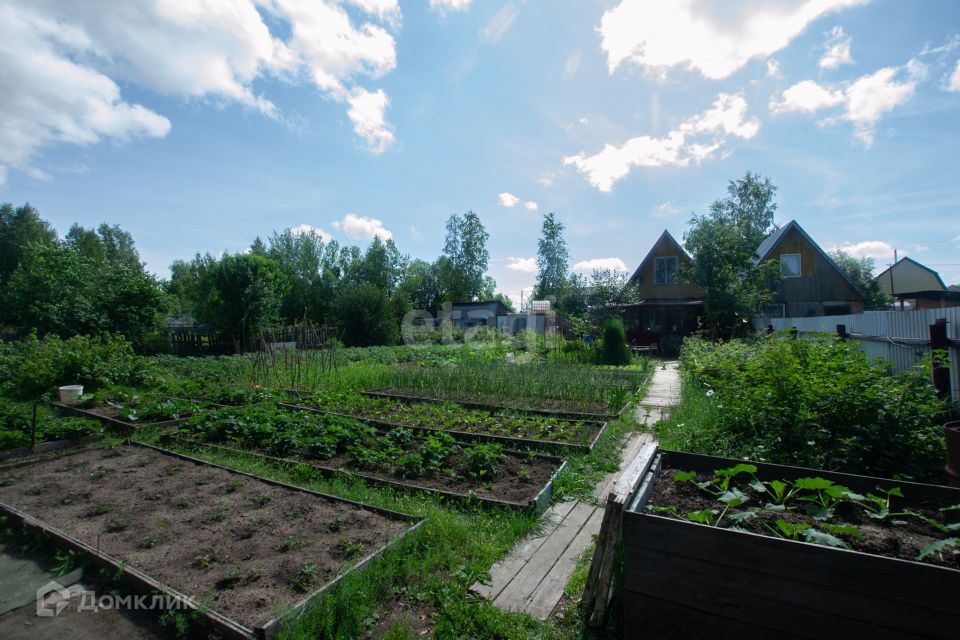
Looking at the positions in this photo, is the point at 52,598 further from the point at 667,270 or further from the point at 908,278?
the point at 908,278

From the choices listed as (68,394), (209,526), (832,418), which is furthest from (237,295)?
(832,418)

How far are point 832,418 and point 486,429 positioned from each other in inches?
145

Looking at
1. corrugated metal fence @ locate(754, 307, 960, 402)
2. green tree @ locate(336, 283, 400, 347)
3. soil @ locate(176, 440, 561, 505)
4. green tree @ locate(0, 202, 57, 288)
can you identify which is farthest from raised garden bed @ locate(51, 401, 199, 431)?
green tree @ locate(0, 202, 57, 288)

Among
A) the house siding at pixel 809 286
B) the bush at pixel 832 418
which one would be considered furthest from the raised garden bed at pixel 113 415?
the house siding at pixel 809 286

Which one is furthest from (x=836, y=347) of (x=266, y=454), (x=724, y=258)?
(x=724, y=258)

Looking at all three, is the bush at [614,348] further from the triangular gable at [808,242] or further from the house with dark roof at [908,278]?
the house with dark roof at [908,278]

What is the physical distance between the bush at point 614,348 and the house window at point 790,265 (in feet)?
35.3

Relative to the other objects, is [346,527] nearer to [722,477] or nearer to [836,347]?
[722,477]

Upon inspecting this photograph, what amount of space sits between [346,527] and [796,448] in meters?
3.61

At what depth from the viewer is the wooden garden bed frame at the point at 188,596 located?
6.62 ft

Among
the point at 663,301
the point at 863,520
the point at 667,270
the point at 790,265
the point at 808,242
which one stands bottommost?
the point at 863,520

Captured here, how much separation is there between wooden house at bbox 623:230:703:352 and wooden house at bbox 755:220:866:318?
3367mm

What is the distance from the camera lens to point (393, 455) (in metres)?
4.36

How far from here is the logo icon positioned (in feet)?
7.52
